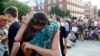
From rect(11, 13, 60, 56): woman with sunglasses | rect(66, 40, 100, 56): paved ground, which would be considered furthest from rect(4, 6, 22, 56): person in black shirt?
rect(66, 40, 100, 56): paved ground

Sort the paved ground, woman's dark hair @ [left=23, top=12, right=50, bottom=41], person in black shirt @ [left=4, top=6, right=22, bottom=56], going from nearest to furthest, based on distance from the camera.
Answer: woman's dark hair @ [left=23, top=12, right=50, bottom=41], person in black shirt @ [left=4, top=6, right=22, bottom=56], the paved ground

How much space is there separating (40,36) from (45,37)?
0.06m

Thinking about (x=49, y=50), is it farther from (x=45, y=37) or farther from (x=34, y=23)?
(x=34, y=23)

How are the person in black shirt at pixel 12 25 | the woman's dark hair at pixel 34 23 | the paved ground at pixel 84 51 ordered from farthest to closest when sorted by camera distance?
the paved ground at pixel 84 51
the person in black shirt at pixel 12 25
the woman's dark hair at pixel 34 23

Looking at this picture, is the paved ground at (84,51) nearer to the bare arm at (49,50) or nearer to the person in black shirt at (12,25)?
the person in black shirt at (12,25)

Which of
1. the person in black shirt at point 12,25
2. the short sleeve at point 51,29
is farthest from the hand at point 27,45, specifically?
the person in black shirt at point 12,25

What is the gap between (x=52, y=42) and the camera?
313 cm

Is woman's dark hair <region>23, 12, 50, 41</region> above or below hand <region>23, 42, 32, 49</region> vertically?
above

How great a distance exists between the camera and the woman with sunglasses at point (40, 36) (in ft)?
10.2

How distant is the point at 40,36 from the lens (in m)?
3.16

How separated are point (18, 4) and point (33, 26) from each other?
244 ft

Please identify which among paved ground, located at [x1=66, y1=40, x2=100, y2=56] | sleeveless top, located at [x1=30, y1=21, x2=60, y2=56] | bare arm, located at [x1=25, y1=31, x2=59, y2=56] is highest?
sleeveless top, located at [x1=30, y1=21, x2=60, y2=56]

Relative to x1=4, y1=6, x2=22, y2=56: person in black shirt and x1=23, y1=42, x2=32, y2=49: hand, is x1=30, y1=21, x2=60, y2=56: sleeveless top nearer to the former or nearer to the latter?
x1=23, y1=42, x2=32, y2=49: hand

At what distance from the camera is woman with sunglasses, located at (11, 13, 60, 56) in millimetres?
3115
